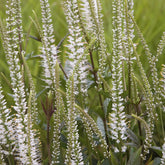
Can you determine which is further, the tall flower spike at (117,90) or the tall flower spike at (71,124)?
the tall flower spike at (117,90)

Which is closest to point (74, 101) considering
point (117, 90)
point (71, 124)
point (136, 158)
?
point (71, 124)

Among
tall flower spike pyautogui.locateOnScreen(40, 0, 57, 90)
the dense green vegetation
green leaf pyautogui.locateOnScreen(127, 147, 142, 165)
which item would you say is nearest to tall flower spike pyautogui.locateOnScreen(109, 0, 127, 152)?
the dense green vegetation

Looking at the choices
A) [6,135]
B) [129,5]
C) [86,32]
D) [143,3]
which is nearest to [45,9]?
[86,32]

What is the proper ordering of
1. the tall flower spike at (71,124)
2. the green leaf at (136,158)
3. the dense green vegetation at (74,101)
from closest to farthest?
the tall flower spike at (71,124) < the dense green vegetation at (74,101) < the green leaf at (136,158)

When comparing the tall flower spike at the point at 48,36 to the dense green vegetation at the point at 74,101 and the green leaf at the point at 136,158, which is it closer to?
the dense green vegetation at the point at 74,101

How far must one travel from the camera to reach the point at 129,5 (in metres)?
1.03

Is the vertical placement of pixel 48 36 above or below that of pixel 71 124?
above

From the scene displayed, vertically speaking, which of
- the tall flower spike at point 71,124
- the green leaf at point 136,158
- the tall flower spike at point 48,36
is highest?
the tall flower spike at point 48,36

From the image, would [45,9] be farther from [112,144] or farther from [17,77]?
[112,144]

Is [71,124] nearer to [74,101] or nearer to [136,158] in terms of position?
[74,101]

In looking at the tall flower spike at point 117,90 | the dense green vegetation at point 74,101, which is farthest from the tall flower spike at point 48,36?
the tall flower spike at point 117,90

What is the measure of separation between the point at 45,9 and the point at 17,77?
30 cm

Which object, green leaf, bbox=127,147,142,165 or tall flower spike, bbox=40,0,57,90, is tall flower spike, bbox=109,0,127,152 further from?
tall flower spike, bbox=40,0,57,90

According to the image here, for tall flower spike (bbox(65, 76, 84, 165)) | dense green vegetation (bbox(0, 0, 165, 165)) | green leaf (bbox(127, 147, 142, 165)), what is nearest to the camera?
tall flower spike (bbox(65, 76, 84, 165))
